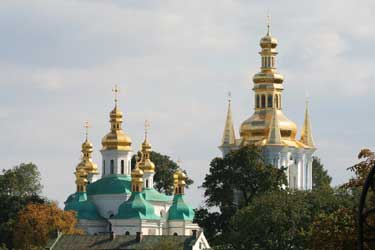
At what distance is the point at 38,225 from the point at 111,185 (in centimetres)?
1582

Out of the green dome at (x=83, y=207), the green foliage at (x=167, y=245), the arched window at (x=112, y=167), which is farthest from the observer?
the arched window at (x=112, y=167)

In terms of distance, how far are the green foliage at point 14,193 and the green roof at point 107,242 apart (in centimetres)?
1334

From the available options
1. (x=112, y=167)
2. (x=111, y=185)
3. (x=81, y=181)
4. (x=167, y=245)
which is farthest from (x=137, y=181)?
(x=167, y=245)

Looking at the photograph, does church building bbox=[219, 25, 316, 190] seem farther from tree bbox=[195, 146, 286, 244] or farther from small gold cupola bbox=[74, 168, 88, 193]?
tree bbox=[195, 146, 286, 244]

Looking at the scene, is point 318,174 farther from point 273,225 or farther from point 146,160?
point 273,225

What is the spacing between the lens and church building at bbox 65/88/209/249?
110812mm

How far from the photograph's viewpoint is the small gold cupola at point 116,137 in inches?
4722

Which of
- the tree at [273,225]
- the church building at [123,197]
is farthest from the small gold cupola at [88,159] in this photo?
the tree at [273,225]

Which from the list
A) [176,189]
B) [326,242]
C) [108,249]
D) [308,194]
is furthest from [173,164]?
[326,242]

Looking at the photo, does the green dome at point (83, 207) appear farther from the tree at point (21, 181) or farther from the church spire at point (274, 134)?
the church spire at point (274, 134)

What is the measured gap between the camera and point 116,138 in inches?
4724

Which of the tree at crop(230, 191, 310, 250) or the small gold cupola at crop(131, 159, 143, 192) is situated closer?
the tree at crop(230, 191, 310, 250)

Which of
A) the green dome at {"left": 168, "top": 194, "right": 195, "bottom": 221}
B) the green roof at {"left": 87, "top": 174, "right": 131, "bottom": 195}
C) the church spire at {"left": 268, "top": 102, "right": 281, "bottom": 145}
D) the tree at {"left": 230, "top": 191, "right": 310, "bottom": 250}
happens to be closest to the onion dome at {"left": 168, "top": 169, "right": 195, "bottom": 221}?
the green dome at {"left": 168, "top": 194, "right": 195, "bottom": 221}

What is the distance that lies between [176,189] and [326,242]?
76173 mm
